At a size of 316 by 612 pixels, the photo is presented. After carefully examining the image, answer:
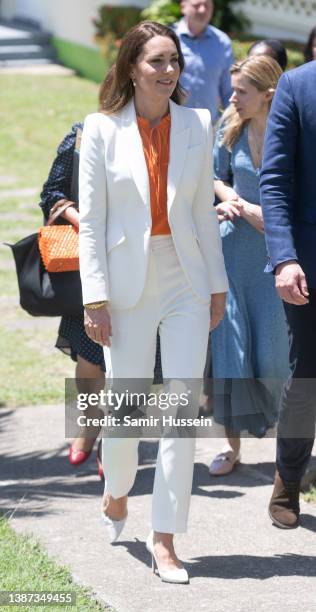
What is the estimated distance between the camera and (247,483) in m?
5.37

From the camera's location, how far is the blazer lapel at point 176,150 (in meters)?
4.29

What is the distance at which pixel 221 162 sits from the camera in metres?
5.33

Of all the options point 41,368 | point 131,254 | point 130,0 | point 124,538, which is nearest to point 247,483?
point 124,538

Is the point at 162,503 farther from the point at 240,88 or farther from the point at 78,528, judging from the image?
the point at 240,88

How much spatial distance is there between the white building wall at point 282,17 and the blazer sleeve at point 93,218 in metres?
10.8

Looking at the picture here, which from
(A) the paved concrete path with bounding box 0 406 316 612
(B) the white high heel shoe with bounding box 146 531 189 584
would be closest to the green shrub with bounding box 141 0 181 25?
(A) the paved concrete path with bounding box 0 406 316 612

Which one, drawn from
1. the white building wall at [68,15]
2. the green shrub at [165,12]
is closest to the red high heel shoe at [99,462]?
the green shrub at [165,12]

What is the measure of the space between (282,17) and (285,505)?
11.5 metres

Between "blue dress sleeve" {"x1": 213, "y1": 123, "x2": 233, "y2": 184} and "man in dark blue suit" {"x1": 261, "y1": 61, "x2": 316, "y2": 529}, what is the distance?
87cm

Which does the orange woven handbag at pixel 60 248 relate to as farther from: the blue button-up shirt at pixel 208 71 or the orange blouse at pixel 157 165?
the blue button-up shirt at pixel 208 71

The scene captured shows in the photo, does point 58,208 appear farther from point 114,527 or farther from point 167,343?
point 114,527

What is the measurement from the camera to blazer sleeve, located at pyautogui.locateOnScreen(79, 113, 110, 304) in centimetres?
427

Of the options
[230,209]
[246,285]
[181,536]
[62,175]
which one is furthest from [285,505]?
[62,175]

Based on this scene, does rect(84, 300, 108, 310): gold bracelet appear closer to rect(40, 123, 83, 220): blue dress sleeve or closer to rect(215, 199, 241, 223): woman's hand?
rect(215, 199, 241, 223): woman's hand
